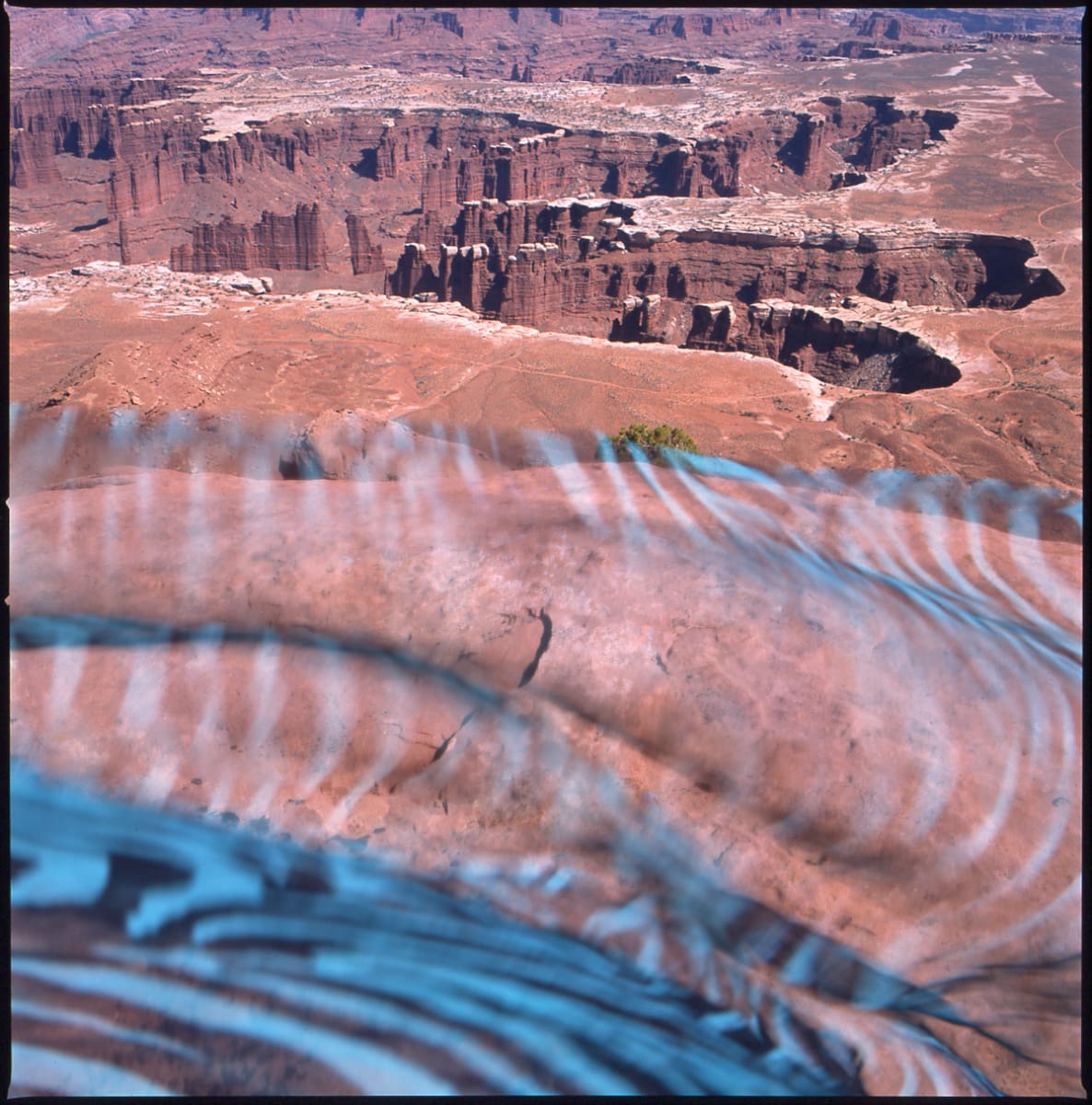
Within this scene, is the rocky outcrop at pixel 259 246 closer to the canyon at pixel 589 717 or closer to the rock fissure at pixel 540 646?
the canyon at pixel 589 717

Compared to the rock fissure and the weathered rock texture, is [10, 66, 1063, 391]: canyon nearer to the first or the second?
the weathered rock texture

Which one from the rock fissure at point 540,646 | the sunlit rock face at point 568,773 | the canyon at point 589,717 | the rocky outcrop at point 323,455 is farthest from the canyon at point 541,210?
the rock fissure at point 540,646

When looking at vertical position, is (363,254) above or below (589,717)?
above

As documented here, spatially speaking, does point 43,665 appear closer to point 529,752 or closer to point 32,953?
point 32,953

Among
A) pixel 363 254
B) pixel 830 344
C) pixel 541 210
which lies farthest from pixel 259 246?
pixel 830 344

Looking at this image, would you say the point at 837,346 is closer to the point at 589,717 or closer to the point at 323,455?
the point at 323,455

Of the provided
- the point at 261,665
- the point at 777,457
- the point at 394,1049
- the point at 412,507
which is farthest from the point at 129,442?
the point at 777,457
